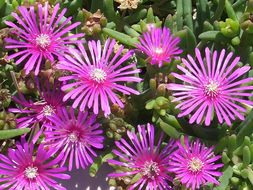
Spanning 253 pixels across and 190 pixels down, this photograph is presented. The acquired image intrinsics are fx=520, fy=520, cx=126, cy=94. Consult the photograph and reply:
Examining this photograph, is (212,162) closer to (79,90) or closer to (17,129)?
(79,90)

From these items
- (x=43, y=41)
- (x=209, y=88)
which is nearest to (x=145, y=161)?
(x=209, y=88)

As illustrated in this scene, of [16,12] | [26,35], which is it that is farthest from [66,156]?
[16,12]

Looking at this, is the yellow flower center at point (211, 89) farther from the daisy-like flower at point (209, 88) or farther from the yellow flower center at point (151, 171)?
the yellow flower center at point (151, 171)

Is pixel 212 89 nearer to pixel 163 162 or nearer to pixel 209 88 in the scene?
pixel 209 88

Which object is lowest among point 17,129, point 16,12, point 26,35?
point 17,129

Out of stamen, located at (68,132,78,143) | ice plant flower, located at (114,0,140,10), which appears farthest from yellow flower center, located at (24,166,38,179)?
ice plant flower, located at (114,0,140,10)

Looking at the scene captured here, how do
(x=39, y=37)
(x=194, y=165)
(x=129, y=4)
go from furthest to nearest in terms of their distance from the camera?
1. (x=129, y=4)
2. (x=39, y=37)
3. (x=194, y=165)
